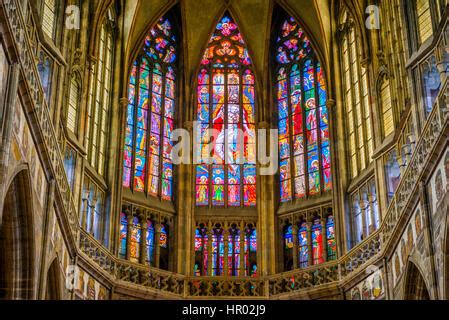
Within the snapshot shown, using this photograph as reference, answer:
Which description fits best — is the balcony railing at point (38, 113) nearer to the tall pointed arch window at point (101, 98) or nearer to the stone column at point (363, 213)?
the tall pointed arch window at point (101, 98)

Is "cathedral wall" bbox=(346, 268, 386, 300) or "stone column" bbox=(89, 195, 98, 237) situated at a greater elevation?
"stone column" bbox=(89, 195, 98, 237)

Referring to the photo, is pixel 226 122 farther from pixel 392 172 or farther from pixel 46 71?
pixel 46 71

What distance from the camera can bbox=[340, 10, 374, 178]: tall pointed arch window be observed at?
92.4 feet

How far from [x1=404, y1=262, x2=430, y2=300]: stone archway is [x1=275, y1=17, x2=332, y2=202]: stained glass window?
7906 mm

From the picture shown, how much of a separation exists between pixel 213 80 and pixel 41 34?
1103 centimetres

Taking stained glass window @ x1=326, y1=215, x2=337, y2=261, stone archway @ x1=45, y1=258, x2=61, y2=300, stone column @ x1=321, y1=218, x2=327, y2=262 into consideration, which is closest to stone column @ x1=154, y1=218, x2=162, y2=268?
stone column @ x1=321, y1=218, x2=327, y2=262

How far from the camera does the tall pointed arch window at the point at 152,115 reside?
Result: 1183 inches

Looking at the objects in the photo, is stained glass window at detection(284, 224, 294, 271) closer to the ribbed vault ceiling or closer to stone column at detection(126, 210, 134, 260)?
stone column at detection(126, 210, 134, 260)

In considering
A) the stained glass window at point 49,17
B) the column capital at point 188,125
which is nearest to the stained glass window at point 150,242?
the column capital at point 188,125

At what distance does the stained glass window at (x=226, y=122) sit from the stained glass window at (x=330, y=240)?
119 inches

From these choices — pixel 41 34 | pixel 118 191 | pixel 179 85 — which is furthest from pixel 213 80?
pixel 41 34

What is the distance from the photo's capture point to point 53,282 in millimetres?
22391

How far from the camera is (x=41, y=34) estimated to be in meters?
22.5

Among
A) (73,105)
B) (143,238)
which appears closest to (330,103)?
(143,238)
